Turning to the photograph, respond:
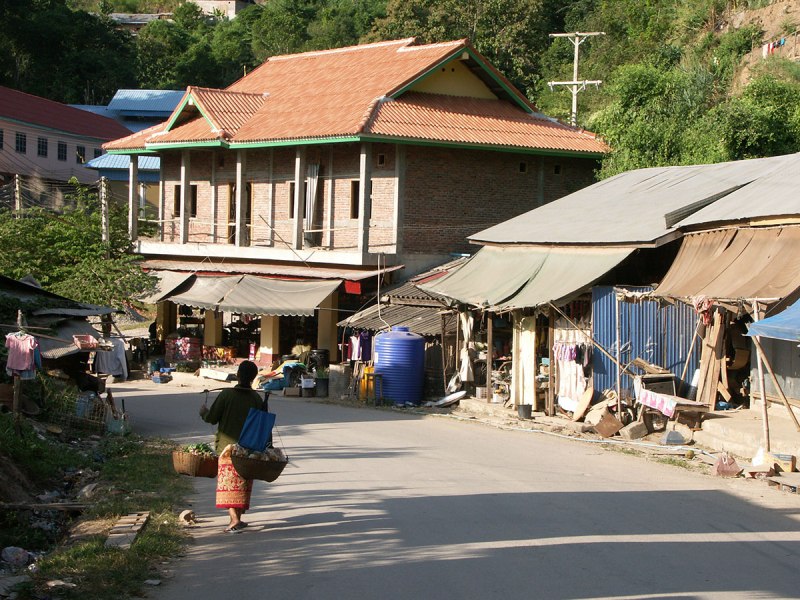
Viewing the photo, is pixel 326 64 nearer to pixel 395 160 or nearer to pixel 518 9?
pixel 395 160

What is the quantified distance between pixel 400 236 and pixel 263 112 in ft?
25.6

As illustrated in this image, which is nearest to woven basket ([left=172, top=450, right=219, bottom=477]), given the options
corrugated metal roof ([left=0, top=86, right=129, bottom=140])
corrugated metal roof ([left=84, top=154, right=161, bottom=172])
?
corrugated metal roof ([left=84, top=154, right=161, bottom=172])

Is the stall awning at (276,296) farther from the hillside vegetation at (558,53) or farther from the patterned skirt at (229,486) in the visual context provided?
the patterned skirt at (229,486)

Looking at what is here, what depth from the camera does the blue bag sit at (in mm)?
9844

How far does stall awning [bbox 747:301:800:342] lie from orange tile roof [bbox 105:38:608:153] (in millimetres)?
15306

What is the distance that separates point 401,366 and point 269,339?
8037 millimetres

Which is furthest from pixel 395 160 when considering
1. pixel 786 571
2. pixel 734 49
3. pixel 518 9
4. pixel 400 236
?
pixel 518 9

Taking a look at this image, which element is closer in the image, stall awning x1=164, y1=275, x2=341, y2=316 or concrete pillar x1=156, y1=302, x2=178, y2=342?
stall awning x1=164, y1=275, x2=341, y2=316

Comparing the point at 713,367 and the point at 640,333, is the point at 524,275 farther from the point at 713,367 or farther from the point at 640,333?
the point at 713,367

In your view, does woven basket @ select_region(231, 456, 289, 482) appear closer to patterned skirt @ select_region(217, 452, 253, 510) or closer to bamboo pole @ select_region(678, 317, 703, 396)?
patterned skirt @ select_region(217, 452, 253, 510)

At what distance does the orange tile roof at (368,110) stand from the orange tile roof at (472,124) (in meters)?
0.03

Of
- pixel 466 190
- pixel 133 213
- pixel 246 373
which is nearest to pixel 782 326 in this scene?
pixel 246 373

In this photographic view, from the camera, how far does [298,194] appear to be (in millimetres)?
30406

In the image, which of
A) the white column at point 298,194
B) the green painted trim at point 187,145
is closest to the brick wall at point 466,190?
the white column at point 298,194
